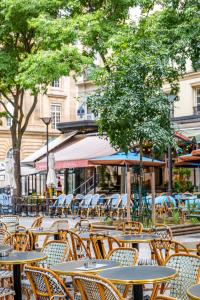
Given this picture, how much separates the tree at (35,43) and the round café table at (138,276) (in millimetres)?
15179

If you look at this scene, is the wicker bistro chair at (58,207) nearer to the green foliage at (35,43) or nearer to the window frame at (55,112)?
the green foliage at (35,43)

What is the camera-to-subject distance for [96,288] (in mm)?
5324

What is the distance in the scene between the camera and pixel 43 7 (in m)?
22.5

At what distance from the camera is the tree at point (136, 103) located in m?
17.0

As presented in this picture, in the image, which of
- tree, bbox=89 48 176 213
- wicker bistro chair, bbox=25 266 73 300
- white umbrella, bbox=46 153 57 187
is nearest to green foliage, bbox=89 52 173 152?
tree, bbox=89 48 176 213

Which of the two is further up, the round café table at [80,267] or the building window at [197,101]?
the building window at [197,101]

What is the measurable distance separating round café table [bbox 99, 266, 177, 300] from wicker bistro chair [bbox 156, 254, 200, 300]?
1.96 feet

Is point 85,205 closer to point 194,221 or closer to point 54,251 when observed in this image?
point 194,221

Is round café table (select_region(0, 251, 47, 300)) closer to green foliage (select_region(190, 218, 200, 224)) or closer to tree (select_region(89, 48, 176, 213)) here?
tree (select_region(89, 48, 176, 213))

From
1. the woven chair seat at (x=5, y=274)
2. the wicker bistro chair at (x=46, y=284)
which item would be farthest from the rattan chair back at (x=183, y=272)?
the woven chair seat at (x=5, y=274)

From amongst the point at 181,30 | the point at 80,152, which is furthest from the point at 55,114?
the point at 181,30

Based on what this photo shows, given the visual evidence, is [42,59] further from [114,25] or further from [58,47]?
[114,25]

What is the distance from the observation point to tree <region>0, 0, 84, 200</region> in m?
20.9

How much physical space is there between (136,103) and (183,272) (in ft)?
34.7
